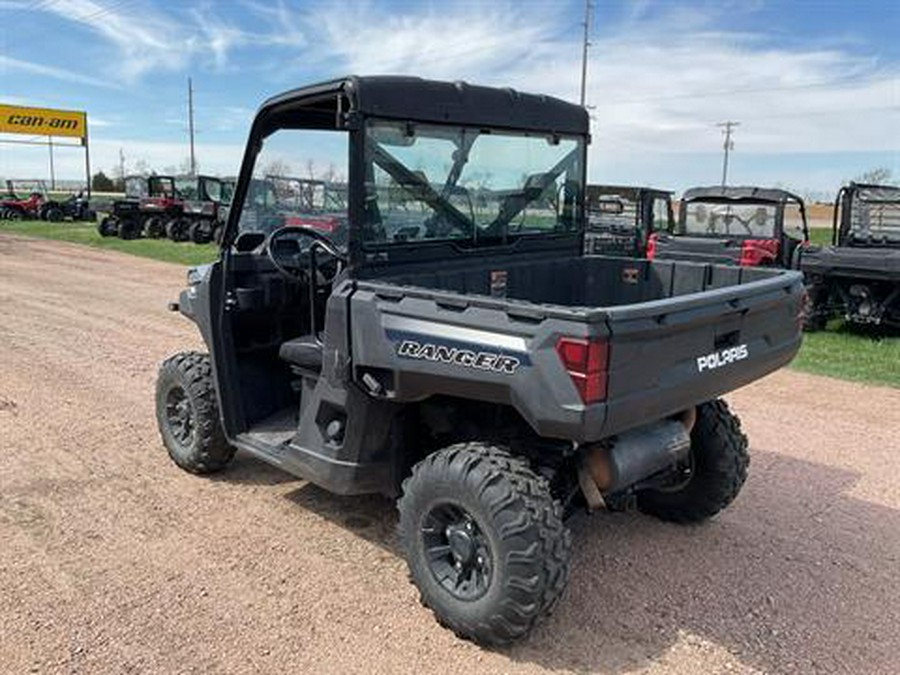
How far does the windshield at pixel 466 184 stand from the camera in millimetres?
3447

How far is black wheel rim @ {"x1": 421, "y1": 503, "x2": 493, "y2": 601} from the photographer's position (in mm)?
3041

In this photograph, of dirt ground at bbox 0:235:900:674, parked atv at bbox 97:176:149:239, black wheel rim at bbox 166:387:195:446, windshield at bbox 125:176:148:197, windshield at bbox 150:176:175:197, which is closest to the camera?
dirt ground at bbox 0:235:900:674

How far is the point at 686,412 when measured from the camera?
362 cm

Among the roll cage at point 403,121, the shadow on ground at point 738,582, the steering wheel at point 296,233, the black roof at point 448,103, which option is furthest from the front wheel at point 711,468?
the steering wheel at point 296,233

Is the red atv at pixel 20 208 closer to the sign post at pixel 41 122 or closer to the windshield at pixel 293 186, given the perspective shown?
the sign post at pixel 41 122

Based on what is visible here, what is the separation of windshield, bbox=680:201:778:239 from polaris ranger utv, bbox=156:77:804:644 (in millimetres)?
8188

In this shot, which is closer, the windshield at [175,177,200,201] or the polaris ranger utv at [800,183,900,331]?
the polaris ranger utv at [800,183,900,331]

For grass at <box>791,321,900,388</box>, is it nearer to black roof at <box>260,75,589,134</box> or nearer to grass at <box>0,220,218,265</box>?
black roof at <box>260,75,589,134</box>

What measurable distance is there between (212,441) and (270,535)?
2.68 feet

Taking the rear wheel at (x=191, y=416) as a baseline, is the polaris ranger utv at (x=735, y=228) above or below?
above

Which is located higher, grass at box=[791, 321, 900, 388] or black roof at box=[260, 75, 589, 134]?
black roof at box=[260, 75, 589, 134]

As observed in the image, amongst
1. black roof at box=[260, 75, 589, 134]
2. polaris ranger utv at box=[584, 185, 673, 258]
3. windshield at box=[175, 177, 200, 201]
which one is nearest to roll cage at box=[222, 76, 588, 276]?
black roof at box=[260, 75, 589, 134]

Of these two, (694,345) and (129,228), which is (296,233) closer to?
(694,345)

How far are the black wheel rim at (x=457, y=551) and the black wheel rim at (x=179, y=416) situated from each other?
75.8 inches
